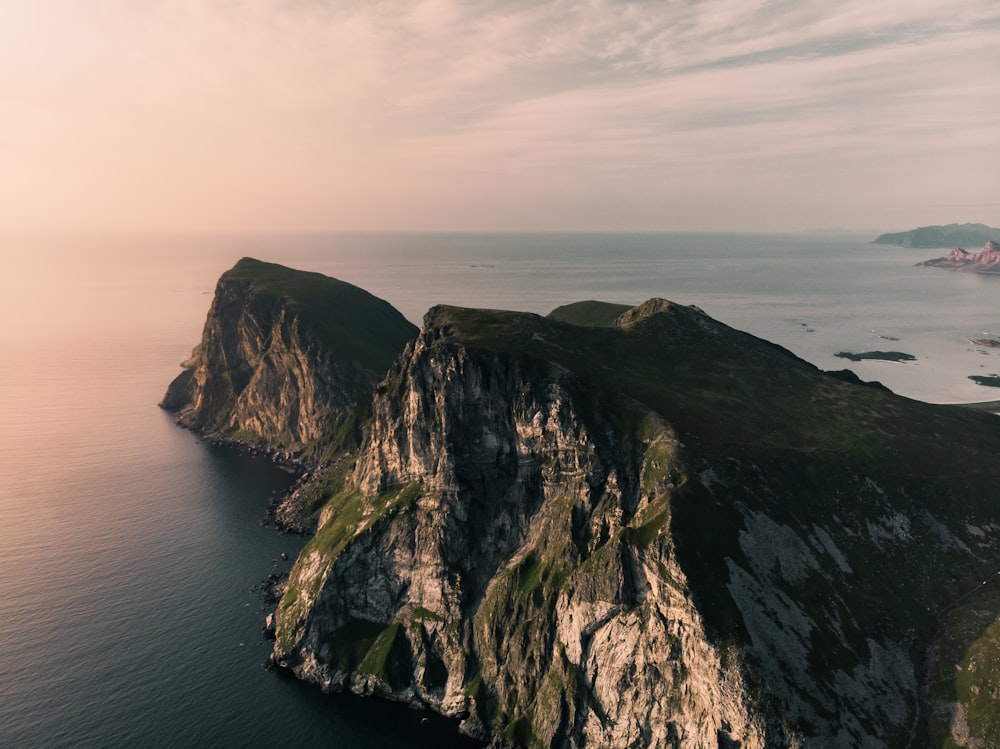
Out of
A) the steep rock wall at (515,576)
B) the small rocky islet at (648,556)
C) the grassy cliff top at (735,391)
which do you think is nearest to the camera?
the small rocky islet at (648,556)

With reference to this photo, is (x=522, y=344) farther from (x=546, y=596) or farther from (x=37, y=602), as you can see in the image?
(x=37, y=602)

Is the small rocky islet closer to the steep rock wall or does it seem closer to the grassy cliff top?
the steep rock wall

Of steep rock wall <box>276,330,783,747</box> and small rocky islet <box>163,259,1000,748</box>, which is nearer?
small rocky islet <box>163,259,1000,748</box>

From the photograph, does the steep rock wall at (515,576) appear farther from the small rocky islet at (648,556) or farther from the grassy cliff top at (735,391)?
the grassy cliff top at (735,391)

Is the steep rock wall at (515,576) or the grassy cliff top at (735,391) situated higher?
the grassy cliff top at (735,391)

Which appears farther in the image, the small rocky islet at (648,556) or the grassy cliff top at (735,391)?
the grassy cliff top at (735,391)

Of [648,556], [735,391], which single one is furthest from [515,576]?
[735,391]

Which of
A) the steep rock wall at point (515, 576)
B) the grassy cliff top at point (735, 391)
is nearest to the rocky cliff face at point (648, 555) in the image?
the steep rock wall at point (515, 576)

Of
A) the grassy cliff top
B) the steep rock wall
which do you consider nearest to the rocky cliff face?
the steep rock wall
